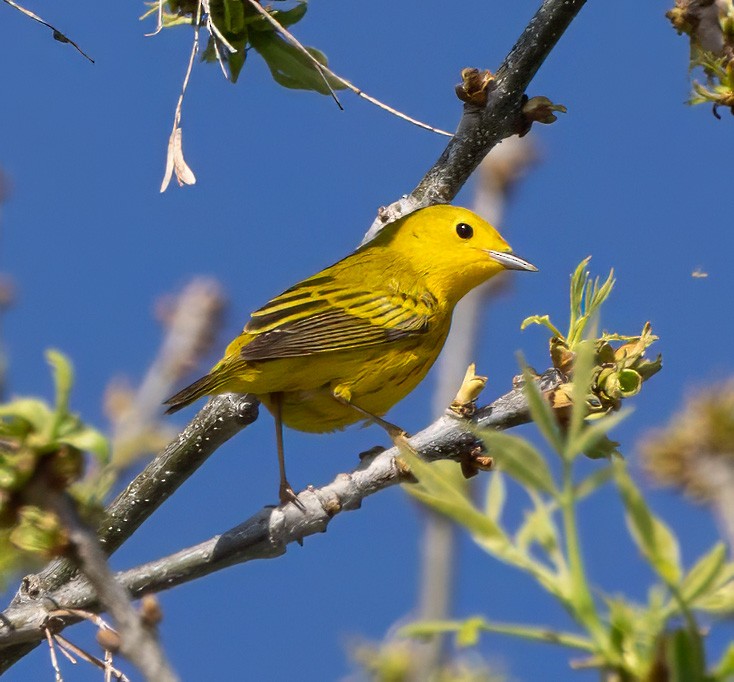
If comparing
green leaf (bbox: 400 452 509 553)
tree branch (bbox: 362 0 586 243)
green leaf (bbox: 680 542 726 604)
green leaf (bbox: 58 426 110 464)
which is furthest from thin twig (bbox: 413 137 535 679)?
tree branch (bbox: 362 0 586 243)

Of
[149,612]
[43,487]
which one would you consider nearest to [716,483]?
[149,612]

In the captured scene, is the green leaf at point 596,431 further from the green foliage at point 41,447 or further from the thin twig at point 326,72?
the thin twig at point 326,72

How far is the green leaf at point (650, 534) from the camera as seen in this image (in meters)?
0.89

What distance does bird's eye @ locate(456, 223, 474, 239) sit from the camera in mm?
6137

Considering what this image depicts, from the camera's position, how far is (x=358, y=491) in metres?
3.36

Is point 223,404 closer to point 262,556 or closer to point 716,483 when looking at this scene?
Answer: point 262,556

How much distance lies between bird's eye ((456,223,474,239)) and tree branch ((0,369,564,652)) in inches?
114

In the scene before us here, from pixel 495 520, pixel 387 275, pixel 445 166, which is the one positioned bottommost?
pixel 495 520

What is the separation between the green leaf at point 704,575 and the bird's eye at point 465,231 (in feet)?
17.1

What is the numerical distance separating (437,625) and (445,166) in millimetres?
3632

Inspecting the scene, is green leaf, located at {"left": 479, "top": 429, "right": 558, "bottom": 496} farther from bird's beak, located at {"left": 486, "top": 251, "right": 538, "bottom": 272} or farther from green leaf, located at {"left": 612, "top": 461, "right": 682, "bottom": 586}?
bird's beak, located at {"left": 486, "top": 251, "right": 538, "bottom": 272}

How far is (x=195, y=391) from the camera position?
4.36 meters

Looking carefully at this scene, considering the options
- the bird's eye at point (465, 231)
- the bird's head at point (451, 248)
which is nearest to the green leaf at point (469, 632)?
the bird's head at point (451, 248)

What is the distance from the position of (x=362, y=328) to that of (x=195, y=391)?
1123mm
